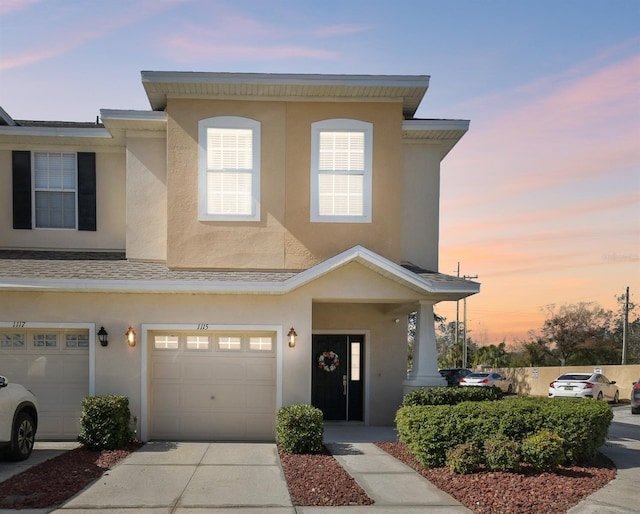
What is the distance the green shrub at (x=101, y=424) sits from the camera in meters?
11.6

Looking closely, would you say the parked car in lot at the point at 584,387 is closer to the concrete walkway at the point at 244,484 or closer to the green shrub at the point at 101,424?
the concrete walkway at the point at 244,484

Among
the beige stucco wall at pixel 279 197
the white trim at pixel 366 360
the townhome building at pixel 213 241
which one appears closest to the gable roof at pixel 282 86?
the townhome building at pixel 213 241

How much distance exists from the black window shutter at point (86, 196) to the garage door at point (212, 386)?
3783 mm

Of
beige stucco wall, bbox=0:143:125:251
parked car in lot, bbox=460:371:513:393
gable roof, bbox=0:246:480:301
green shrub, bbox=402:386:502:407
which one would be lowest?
parked car in lot, bbox=460:371:513:393

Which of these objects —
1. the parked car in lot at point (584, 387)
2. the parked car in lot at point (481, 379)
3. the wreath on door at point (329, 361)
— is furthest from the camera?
the parked car in lot at point (481, 379)

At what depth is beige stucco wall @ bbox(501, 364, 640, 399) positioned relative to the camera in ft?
97.5

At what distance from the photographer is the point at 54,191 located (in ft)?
49.5

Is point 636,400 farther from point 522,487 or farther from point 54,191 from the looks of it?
point 54,191

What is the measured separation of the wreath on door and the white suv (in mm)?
7170

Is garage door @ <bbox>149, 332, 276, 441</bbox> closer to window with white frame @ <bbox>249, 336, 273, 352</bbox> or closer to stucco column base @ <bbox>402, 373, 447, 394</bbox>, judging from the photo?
window with white frame @ <bbox>249, 336, 273, 352</bbox>

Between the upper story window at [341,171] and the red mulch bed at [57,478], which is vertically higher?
the upper story window at [341,171]

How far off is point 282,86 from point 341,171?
→ 7.37ft

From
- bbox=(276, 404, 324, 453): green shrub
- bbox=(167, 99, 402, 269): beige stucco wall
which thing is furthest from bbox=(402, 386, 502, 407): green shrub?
bbox=(167, 99, 402, 269): beige stucco wall

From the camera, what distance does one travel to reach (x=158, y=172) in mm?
14555
